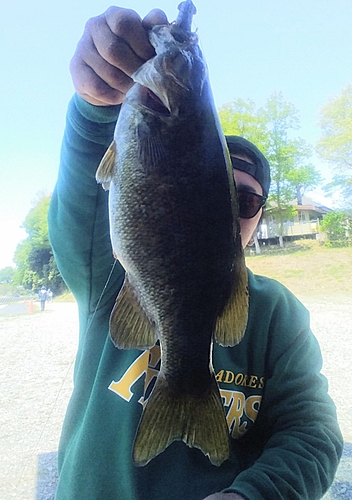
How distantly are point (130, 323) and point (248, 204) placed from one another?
49 cm

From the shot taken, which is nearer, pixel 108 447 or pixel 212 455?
pixel 212 455

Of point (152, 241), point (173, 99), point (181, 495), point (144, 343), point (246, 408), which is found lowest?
point (181, 495)

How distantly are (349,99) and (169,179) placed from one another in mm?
3228

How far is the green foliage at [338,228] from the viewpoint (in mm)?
3340

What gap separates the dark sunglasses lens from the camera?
0.92 meters

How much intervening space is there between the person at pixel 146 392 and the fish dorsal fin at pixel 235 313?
0.26 m

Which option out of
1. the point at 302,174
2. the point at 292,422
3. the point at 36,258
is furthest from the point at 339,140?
the point at 292,422

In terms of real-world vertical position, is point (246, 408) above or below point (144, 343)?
below

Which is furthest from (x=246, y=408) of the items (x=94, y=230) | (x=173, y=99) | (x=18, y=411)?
(x=18, y=411)

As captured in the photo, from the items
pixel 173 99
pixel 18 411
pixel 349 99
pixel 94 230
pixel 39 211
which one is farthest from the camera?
pixel 349 99

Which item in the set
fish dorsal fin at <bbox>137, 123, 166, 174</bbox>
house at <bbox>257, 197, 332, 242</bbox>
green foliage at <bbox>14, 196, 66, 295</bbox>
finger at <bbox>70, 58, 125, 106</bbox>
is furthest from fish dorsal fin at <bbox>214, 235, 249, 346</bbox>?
house at <bbox>257, 197, 332, 242</bbox>

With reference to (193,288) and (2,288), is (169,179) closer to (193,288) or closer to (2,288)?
(193,288)

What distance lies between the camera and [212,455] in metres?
0.58

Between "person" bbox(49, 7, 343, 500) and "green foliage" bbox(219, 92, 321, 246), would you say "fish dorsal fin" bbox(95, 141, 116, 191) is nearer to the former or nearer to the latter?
"person" bbox(49, 7, 343, 500)
